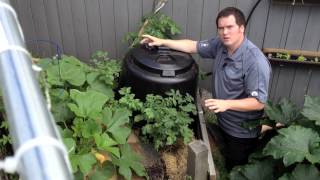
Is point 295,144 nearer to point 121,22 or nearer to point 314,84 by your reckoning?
point 314,84

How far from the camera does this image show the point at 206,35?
395 cm

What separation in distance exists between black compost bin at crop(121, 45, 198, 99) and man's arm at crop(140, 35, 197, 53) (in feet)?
0.29

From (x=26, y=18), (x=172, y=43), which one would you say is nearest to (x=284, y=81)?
(x=172, y=43)

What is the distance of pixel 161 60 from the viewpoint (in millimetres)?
3109

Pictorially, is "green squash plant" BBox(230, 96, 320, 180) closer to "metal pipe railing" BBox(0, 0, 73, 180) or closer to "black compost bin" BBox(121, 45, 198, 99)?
"black compost bin" BBox(121, 45, 198, 99)

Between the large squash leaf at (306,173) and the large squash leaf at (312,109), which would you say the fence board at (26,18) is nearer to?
the large squash leaf at (312,109)

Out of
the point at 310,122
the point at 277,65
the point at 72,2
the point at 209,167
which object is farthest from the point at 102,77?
the point at 277,65

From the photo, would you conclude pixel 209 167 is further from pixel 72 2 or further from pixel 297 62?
pixel 72 2

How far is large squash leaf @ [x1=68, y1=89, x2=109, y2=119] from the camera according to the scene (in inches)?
96.7

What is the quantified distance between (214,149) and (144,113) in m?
1.13

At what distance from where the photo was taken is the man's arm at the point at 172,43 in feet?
10.9

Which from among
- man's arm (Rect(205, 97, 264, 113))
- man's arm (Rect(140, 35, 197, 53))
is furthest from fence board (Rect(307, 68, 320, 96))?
man's arm (Rect(140, 35, 197, 53))

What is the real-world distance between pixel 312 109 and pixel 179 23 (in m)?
1.76

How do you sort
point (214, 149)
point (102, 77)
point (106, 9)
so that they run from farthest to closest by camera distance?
1. point (106, 9)
2. point (214, 149)
3. point (102, 77)
